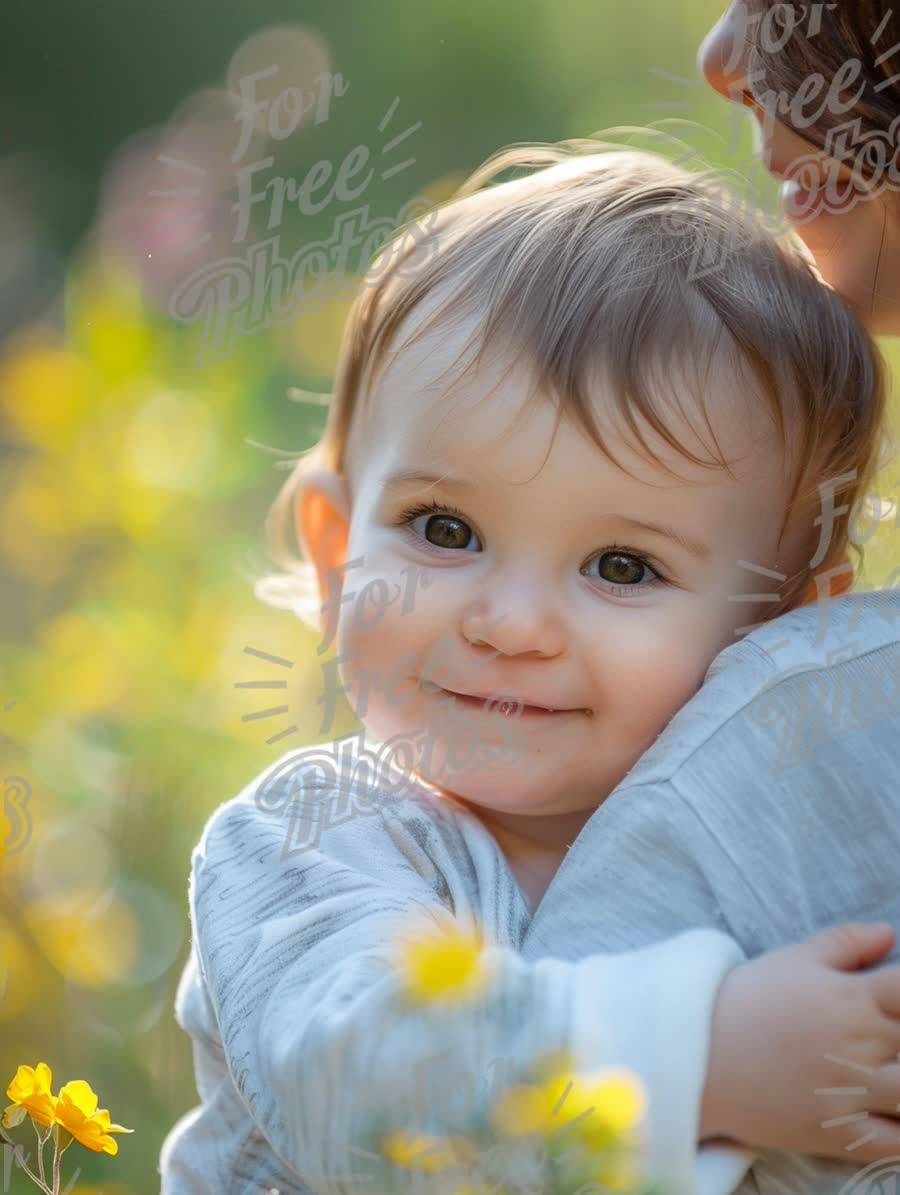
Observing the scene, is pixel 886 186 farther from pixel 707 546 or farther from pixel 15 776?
pixel 15 776

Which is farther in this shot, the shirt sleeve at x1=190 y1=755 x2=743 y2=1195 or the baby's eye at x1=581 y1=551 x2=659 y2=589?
the baby's eye at x1=581 y1=551 x2=659 y2=589

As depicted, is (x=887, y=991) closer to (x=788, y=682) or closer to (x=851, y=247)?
(x=788, y=682)

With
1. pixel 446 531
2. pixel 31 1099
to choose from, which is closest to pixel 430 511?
pixel 446 531

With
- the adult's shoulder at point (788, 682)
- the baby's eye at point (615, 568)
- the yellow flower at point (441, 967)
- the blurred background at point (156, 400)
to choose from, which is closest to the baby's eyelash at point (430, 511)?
the baby's eye at point (615, 568)

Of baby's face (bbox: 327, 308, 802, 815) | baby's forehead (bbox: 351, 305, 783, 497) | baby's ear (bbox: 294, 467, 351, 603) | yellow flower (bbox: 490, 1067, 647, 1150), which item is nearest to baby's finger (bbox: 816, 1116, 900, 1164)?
yellow flower (bbox: 490, 1067, 647, 1150)

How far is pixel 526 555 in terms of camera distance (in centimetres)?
114

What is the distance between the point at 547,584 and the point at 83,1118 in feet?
1.81

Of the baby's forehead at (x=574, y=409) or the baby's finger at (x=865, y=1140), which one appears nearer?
the baby's finger at (x=865, y=1140)

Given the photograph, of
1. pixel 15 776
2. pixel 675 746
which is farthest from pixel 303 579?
pixel 675 746

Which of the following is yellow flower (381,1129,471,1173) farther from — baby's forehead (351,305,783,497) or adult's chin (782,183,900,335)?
adult's chin (782,183,900,335)

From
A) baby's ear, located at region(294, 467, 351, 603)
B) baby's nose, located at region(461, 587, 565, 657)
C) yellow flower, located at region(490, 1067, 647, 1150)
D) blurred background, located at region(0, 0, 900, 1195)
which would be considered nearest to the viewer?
yellow flower, located at region(490, 1067, 647, 1150)

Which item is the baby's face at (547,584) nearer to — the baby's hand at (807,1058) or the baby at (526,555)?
the baby at (526,555)

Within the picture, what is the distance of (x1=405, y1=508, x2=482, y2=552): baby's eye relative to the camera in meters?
1.19

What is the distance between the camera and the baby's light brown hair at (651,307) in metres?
1.15
